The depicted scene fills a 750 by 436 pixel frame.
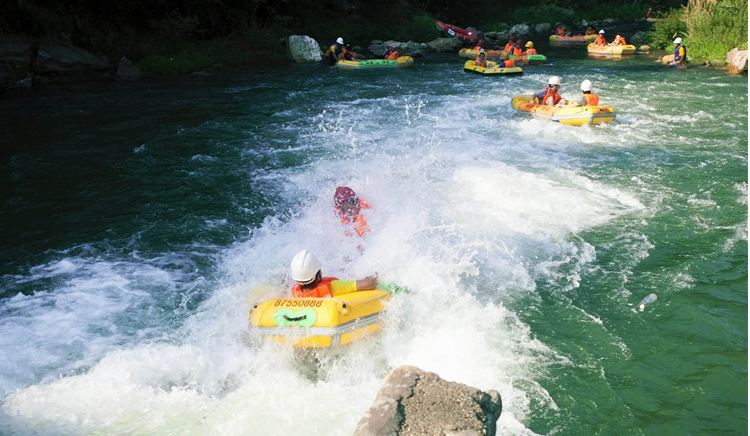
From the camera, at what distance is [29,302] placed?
224 inches

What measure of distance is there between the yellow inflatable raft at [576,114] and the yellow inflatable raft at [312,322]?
854 centimetres

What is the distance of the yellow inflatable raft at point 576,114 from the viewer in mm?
11133

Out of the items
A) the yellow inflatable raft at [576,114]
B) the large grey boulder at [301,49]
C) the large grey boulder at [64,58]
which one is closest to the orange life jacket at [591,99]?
the yellow inflatable raft at [576,114]

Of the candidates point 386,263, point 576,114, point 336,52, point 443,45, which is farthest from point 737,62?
point 386,263

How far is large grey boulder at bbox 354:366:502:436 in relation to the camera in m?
2.99

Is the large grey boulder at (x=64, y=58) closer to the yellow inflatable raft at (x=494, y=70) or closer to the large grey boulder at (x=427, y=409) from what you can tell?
the yellow inflatable raft at (x=494, y=70)

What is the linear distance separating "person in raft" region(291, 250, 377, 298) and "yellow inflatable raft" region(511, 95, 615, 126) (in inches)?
318

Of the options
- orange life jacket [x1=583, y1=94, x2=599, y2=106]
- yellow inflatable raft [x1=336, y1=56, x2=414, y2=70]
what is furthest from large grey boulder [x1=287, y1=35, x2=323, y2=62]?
orange life jacket [x1=583, y1=94, x2=599, y2=106]

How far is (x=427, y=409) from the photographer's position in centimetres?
316

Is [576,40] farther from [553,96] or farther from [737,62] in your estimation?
[553,96]

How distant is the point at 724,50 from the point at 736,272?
1591 cm

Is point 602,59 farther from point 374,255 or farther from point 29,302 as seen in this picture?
point 29,302

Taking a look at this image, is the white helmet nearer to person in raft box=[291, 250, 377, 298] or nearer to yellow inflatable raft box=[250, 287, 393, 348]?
person in raft box=[291, 250, 377, 298]

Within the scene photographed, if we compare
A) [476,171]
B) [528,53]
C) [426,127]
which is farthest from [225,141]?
[528,53]
